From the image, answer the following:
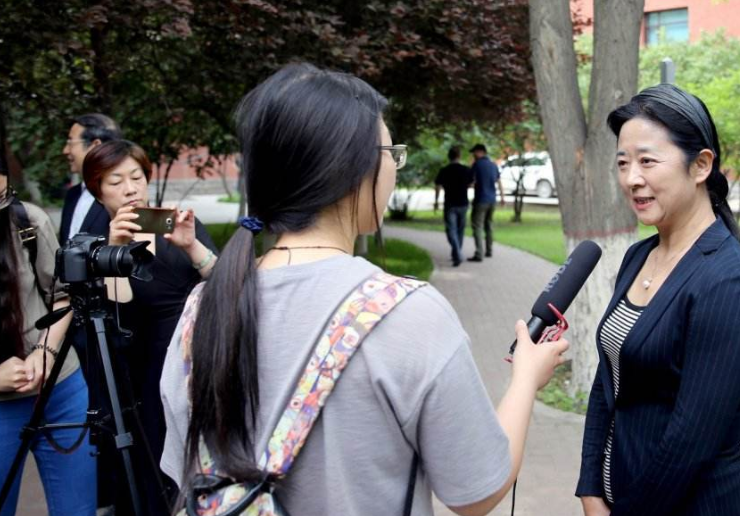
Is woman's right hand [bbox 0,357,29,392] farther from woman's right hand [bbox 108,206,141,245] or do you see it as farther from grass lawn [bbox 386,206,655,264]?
grass lawn [bbox 386,206,655,264]

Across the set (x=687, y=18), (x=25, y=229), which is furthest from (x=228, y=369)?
(x=687, y=18)

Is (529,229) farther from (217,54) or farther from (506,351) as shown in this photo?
(217,54)

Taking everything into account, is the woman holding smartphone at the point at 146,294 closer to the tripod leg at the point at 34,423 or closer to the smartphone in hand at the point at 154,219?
the smartphone in hand at the point at 154,219

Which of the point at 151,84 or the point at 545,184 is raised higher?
the point at 151,84

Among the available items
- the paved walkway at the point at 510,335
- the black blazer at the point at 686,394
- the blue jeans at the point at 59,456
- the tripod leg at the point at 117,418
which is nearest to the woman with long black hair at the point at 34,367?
the blue jeans at the point at 59,456

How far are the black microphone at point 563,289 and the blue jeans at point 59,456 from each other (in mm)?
1954

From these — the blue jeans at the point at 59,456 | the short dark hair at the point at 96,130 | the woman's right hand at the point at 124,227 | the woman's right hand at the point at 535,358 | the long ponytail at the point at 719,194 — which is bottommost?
the blue jeans at the point at 59,456

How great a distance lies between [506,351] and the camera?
8508 mm

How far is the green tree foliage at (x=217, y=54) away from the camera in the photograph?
6.59m

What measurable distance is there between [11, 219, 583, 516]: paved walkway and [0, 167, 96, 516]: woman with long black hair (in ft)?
5.72

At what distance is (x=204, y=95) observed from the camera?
9.29 m

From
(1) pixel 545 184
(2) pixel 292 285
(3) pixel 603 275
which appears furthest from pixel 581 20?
(1) pixel 545 184

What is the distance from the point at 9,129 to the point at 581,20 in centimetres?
A: 764

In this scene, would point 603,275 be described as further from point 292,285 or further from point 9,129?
point 9,129
